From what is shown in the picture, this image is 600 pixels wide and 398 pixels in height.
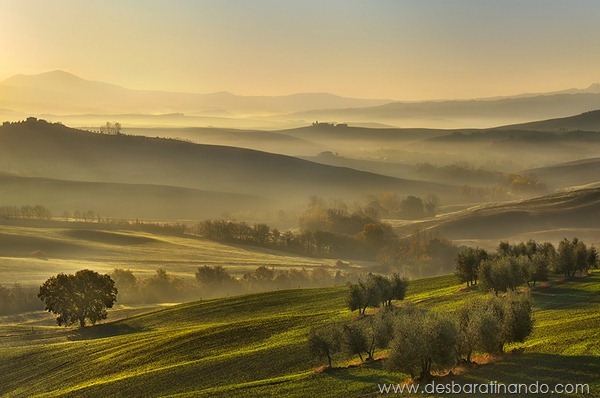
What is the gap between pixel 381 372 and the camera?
51.8m

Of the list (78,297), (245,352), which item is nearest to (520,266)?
(245,352)

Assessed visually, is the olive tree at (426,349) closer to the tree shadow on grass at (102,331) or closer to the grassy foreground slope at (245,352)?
the grassy foreground slope at (245,352)

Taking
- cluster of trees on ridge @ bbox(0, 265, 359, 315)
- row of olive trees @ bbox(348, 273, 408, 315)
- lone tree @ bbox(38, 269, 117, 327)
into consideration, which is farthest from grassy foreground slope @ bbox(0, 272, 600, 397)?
cluster of trees on ridge @ bbox(0, 265, 359, 315)

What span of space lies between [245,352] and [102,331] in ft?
138

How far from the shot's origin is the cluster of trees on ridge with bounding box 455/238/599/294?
78.3 metres

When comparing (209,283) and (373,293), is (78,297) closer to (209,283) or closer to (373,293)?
(373,293)

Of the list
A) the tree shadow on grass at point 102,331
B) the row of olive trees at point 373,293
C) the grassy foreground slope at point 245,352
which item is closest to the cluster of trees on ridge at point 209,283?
the tree shadow on grass at point 102,331

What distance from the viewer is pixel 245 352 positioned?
2569 inches

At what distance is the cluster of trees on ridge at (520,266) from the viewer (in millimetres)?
78312

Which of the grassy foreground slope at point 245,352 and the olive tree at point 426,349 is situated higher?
the olive tree at point 426,349

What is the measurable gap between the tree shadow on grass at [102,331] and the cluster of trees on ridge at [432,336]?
44.1m

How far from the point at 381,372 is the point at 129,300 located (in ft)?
349

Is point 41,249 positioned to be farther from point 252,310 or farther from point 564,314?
point 564,314

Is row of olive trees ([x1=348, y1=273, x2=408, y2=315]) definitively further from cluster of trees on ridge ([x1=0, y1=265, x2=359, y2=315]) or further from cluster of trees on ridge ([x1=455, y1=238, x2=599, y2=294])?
cluster of trees on ridge ([x1=0, y1=265, x2=359, y2=315])
